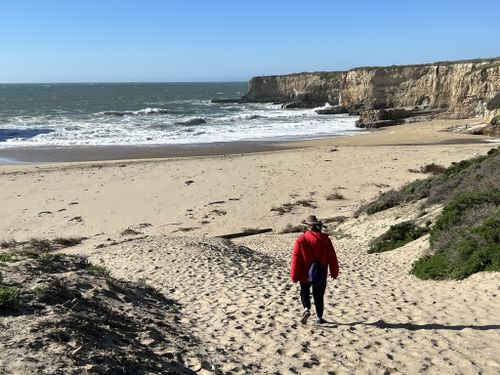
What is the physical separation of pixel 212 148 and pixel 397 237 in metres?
24.3

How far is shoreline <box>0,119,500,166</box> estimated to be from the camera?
3169 cm

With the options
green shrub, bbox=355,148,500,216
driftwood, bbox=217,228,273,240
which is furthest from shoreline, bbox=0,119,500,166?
green shrub, bbox=355,148,500,216

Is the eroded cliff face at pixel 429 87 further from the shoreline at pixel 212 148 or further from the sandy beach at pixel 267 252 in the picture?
the sandy beach at pixel 267 252

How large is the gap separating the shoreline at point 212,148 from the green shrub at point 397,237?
2049 cm

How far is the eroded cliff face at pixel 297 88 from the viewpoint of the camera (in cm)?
7762

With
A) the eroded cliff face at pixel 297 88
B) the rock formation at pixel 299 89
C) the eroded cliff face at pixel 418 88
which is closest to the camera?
the eroded cliff face at pixel 418 88

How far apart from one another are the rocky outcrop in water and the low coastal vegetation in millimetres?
26343

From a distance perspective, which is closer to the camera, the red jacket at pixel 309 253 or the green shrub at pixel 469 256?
the red jacket at pixel 309 253

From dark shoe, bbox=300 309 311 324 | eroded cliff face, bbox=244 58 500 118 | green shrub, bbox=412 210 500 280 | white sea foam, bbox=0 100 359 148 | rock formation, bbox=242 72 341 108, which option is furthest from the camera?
rock formation, bbox=242 72 341 108

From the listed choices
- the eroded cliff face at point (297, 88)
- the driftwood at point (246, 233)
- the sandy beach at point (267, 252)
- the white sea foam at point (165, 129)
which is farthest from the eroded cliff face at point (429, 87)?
the driftwood at point (246, 233)

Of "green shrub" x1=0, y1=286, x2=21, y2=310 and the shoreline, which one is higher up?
"green shrub" x1=0, y1=286, x2=21, y2=310

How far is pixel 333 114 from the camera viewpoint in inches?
2479

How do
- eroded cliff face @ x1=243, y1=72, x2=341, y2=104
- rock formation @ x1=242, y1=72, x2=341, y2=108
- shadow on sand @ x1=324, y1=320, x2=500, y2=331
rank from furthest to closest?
eroded cliff face @ x1=243, y1=72, x2=341, y2=104 → rock formation @ x1=242, y1=72, x2=341, y2=108 → shadow on sand @ x1=324, y1=320, x2=500, y2=331

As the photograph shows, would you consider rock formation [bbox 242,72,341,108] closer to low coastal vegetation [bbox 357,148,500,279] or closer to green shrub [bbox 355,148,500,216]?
green shrub [bbox 355,148,500,216]
